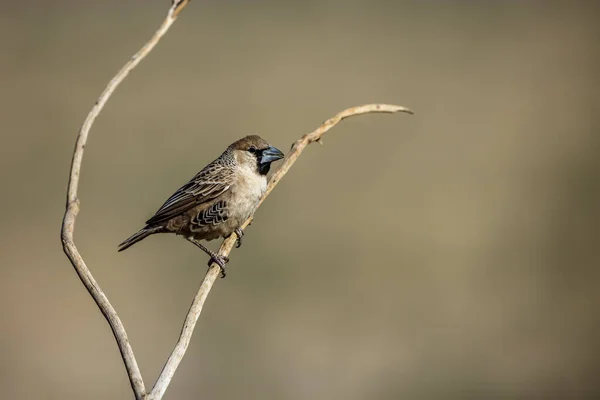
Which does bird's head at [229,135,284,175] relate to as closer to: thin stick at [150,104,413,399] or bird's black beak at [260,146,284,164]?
bird's black beak at [260,146,284,164]

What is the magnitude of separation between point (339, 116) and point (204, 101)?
45.9 feet

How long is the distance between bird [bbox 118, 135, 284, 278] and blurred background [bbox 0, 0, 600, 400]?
14.0ft

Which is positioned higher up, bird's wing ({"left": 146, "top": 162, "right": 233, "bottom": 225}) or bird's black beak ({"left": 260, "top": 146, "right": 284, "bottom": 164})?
bird's black beak ({"left": 260, "top": 146, "right": 284, "bottom": 164})

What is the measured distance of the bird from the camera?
5.88m

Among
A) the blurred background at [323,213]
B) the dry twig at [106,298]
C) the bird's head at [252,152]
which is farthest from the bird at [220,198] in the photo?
the blurred background at [323,213]

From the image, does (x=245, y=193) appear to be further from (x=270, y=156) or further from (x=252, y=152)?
(x=252, y=152)

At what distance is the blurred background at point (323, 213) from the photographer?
1137 centimetres

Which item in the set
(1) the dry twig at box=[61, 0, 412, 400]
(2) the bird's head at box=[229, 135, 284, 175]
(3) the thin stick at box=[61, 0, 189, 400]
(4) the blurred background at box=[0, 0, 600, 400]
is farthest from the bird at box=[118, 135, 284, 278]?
(4) the blurred background at box=[0, 0, 600, 400]

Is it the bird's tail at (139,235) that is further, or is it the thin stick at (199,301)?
the bird's tail at (139,235)

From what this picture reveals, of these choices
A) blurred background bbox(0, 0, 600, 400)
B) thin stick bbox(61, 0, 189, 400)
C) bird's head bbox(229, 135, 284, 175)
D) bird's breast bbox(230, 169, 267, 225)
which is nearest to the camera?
thin stick bbox(61, 0, 189, 400)

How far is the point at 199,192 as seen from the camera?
616 cm

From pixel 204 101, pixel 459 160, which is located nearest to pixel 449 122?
pixel 459 160

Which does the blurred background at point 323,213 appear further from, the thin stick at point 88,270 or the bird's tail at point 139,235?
the thin stick at point 88,270

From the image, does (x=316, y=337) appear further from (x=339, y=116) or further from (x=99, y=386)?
(x=339, y=116)
